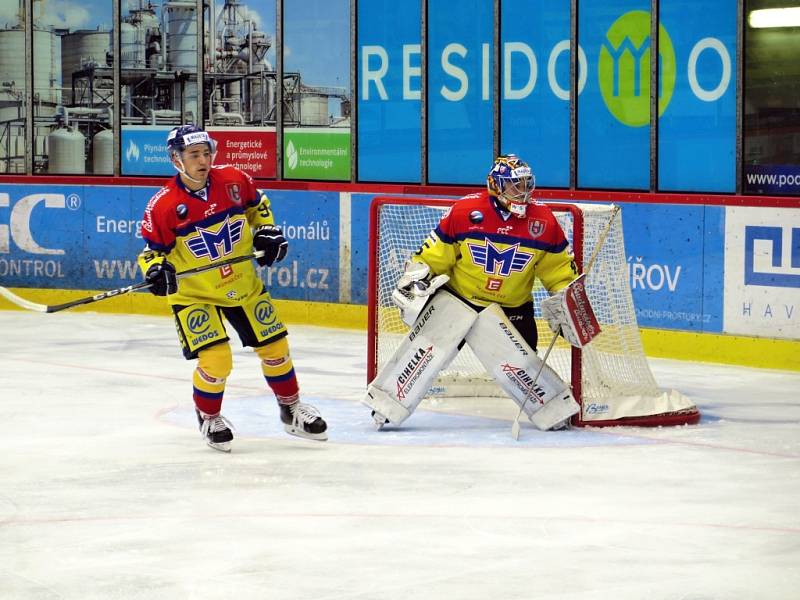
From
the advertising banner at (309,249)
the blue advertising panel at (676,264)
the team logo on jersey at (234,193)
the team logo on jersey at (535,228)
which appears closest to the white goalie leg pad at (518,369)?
the team logo on jersey at (535,228)

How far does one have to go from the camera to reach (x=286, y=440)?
7.74 metres

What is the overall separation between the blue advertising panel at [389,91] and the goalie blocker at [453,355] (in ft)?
16.2

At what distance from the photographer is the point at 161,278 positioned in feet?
23.8

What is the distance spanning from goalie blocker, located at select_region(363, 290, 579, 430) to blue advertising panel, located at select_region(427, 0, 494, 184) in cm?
455

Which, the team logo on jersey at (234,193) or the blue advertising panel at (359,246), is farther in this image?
the blue advertising panel at (359,246)

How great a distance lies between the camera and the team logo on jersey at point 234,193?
7504 millimetres

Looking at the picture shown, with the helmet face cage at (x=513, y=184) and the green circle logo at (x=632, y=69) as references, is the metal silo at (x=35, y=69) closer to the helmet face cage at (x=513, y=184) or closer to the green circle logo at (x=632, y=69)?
the green circle logo at (x=632, y=69)

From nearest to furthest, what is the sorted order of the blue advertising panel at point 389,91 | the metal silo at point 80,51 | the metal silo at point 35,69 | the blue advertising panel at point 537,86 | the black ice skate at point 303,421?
1. the black ice skate at point 303,421
2. the blue advertising panel at point 537,86
3. the blue advertising panel at point 389,91
4. the metal silo at point 80,51
5. the metal silo at point 35,69

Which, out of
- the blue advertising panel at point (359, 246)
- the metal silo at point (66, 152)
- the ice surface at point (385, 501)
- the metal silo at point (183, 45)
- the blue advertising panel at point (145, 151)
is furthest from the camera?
the metal silo at point (66, 152)

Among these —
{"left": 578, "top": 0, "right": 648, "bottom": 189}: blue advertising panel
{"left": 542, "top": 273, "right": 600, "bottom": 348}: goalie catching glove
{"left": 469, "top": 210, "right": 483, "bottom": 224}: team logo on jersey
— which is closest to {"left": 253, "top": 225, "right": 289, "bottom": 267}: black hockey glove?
{"left": 469, "top": 210, "right": 483, "bottom": 224}: team logo on jersey

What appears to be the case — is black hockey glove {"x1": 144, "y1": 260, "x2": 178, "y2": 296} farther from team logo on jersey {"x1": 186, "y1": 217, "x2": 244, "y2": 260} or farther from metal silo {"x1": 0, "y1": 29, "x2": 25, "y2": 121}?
metal silo {"x1": 0, "y1": 29, "x2": 25, "y2": 121}

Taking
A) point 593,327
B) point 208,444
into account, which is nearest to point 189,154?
point 208,444

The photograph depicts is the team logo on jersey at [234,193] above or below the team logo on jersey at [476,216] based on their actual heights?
above

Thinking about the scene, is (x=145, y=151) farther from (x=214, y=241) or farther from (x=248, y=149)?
(x=214, y=241)
